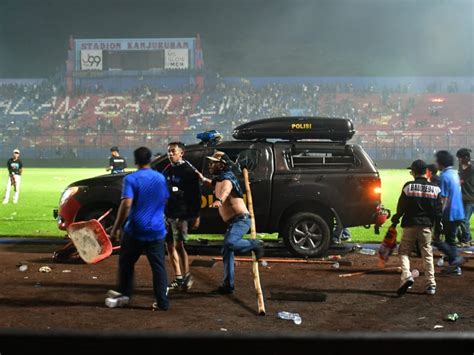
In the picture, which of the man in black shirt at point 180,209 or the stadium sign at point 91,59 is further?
the stadium sign at point 91,59

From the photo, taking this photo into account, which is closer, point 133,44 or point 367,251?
point 367,251

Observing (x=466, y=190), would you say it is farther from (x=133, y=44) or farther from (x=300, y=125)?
(x=133, y=44)

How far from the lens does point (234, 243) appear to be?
26.2 feet

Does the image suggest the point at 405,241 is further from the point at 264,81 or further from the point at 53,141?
the point at 264,81

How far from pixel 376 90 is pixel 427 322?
58202 millimetres

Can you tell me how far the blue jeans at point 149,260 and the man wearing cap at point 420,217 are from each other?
308 centimetres

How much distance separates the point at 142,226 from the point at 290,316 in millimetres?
1878

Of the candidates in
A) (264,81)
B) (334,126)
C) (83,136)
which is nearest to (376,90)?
(264,81)

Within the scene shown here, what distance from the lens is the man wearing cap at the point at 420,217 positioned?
818 centimetres

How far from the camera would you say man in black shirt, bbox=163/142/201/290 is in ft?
27.1

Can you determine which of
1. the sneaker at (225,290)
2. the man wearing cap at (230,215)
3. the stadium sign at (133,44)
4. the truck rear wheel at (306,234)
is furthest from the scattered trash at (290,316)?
the stadium sign at (133,44)

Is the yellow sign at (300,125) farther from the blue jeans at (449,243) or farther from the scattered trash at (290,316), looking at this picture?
the scattered trash at (290,316)

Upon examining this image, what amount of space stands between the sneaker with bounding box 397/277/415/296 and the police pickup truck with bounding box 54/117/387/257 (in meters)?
2.80

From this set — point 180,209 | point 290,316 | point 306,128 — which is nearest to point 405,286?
point 290,316
